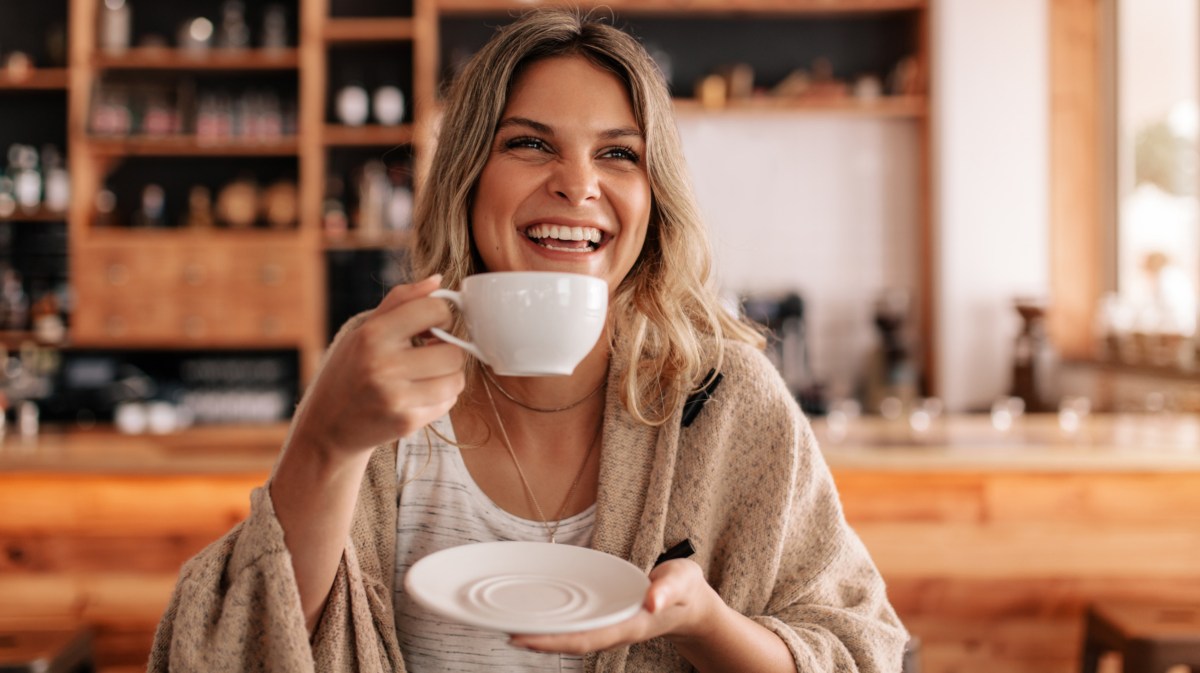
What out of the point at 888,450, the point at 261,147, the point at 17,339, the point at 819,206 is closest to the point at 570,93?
the point at 888,450

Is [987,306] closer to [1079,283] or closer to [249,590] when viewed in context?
[1079,283]

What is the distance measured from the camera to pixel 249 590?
0.92 m

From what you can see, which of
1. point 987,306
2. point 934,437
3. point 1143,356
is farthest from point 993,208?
point 934,437

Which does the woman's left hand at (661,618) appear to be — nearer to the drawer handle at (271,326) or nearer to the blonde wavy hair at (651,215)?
the blonde wavy hair at (651,215)

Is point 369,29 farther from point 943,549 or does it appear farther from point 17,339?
point 943,549

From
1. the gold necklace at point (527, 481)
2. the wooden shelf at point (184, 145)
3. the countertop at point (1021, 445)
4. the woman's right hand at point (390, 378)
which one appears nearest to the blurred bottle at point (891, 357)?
the countertop at point (1021, 445)

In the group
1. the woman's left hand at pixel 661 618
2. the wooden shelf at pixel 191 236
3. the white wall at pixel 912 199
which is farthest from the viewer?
the white wall at pixel 912 199

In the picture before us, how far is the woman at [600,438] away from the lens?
3.75 feet

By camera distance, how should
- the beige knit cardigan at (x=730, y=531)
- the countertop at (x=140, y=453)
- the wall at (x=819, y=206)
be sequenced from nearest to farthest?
the beige knit cardigan at (x=730, y=531), the countertop at (x=140, y=453), the wall at (x=819, y=206)

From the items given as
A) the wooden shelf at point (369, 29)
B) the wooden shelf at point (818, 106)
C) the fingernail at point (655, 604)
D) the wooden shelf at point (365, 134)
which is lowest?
the fingernail at point (655, 604)

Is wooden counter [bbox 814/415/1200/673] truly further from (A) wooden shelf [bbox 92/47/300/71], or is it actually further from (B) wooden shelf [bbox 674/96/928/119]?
(A) wooden shelf [bbox 92/47/300/71]

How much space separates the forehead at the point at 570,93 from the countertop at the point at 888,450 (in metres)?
1.28

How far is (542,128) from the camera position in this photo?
1.17 m

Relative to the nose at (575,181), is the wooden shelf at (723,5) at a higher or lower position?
higher
